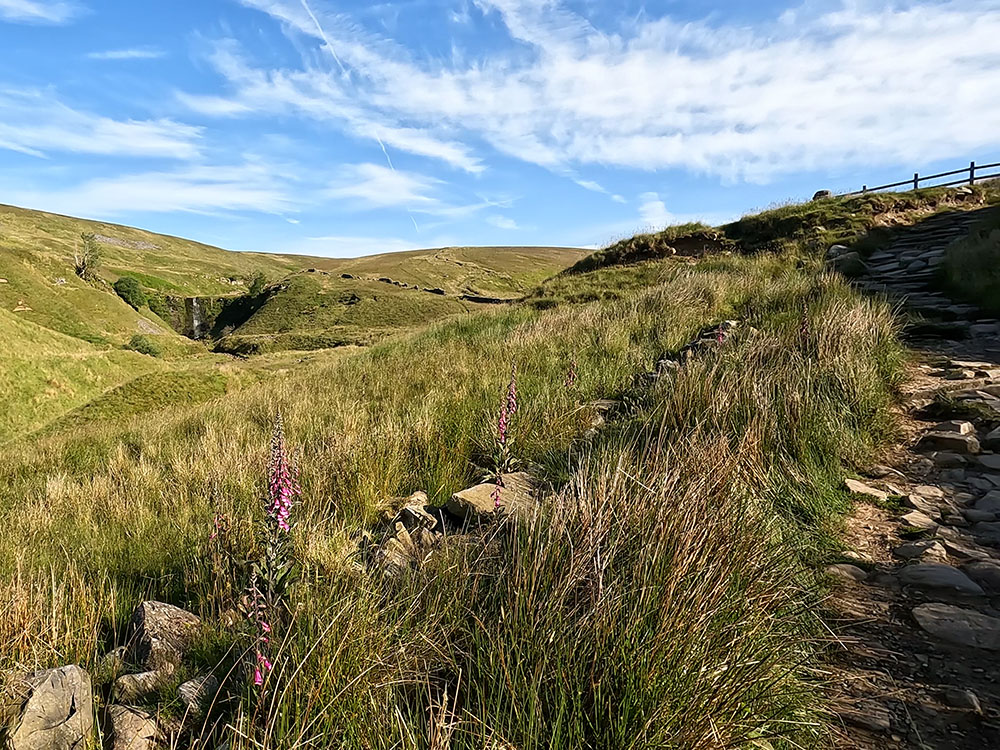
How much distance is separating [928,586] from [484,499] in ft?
7.18

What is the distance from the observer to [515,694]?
1.49 meters

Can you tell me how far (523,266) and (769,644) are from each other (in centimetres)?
12117

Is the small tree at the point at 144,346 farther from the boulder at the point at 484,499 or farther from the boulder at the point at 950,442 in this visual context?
the boulder at the point at 950,442

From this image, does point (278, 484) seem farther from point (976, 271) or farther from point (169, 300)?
point (169, 300)

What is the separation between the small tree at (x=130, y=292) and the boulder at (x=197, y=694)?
96719 millimetres

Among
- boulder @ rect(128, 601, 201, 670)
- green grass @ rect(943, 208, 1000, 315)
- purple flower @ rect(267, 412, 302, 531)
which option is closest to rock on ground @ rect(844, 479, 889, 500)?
purple flower @ rect(267, 412, 302, 531)

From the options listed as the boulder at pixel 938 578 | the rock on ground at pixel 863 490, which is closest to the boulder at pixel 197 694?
the boulder at pixel 938 578

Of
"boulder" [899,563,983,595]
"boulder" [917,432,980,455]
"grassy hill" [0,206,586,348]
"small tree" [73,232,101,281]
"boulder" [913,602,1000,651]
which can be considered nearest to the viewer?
"boulder" [913,602,1000,651]

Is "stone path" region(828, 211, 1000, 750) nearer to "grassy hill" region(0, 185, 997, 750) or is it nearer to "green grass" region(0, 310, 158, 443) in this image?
"grassy hill" region(0, 185, 997, 750)

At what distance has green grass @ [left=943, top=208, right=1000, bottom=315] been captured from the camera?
24.8ft

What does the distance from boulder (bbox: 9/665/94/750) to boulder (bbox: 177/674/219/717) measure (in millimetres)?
249

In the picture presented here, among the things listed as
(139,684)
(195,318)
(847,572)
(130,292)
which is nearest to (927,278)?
(847,572)

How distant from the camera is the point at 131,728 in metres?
1.65

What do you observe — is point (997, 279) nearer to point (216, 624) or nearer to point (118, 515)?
point (216, 624)
